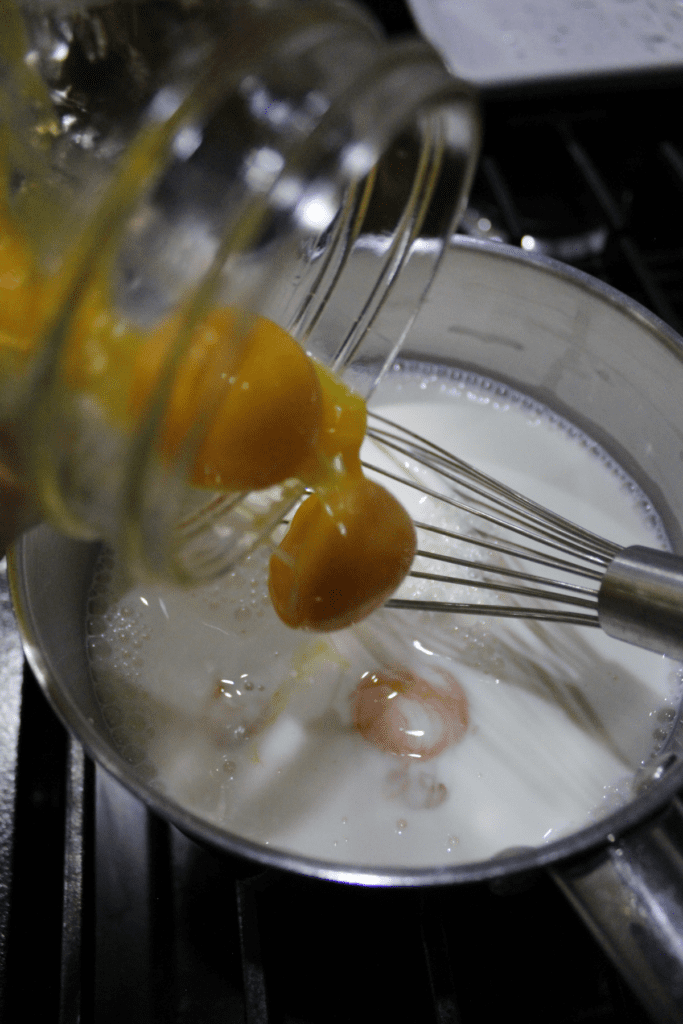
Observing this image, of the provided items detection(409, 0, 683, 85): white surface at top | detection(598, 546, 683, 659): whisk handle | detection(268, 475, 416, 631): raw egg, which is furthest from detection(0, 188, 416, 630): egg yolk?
detection(409, 0, 683, 85): white surface at top

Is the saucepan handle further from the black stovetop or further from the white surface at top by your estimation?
the white surface at top

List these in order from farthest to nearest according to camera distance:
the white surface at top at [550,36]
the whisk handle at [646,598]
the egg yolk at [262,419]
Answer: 1. the white surface at top at [550,36]
2. the whisk handle at [646,598]
3. the egg yolk at [262,419]

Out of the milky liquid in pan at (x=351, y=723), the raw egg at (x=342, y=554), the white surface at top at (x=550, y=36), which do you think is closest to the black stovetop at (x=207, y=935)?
the milky liquid in pan at (x=351, y=723)

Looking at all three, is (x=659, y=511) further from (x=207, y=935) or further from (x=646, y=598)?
(x=207, y=935)

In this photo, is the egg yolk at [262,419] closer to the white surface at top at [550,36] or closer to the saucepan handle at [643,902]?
the saucepan handle at [643,902]

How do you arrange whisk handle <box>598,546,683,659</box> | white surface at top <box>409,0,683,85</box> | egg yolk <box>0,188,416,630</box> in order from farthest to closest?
white surface at top <box>409,0,683,85</box> → whisk handle <box>598,546,683,659</box> → egg yolk <box>0,188,416,630</box>

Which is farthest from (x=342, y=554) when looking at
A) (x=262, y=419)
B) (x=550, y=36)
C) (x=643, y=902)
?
(x=550, y=36)
